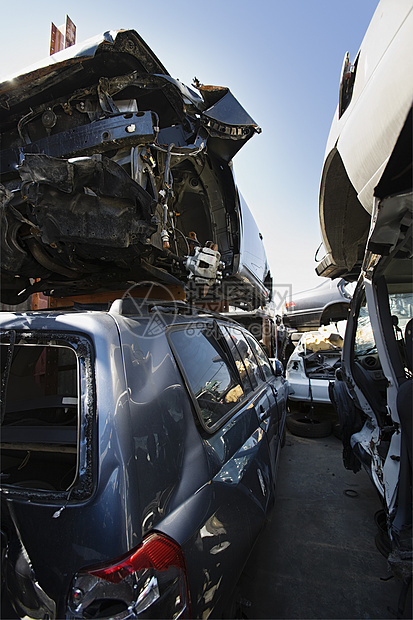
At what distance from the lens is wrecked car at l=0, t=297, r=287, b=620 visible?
0.93m

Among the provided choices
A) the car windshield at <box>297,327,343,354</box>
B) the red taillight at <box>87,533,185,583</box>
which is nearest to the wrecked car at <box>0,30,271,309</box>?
the red taillight at <box>87,533,185,583</box>

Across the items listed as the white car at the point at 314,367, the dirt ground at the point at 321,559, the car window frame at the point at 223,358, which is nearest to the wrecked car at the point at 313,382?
the white car at the point at 314,367

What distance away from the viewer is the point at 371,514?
9.41 feet

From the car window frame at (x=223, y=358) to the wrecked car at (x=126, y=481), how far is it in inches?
0.4

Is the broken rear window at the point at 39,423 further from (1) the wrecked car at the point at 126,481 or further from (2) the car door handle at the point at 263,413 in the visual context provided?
(2) the car door handle at the point at 263,413

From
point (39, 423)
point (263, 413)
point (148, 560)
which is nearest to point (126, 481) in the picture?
point (148, 560)

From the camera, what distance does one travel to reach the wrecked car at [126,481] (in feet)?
3.04

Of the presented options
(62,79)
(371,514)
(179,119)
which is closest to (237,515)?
(371,514)

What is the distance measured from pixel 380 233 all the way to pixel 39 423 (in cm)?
203

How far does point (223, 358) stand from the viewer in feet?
7.03

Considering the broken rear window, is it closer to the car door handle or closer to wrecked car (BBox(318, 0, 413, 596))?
the car door handle

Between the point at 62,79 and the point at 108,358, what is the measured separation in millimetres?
2269

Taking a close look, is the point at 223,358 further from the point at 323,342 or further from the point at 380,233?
the point at 323,342

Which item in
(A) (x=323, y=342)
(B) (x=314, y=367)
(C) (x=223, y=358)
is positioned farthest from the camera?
(A) (x=323, y=342)
